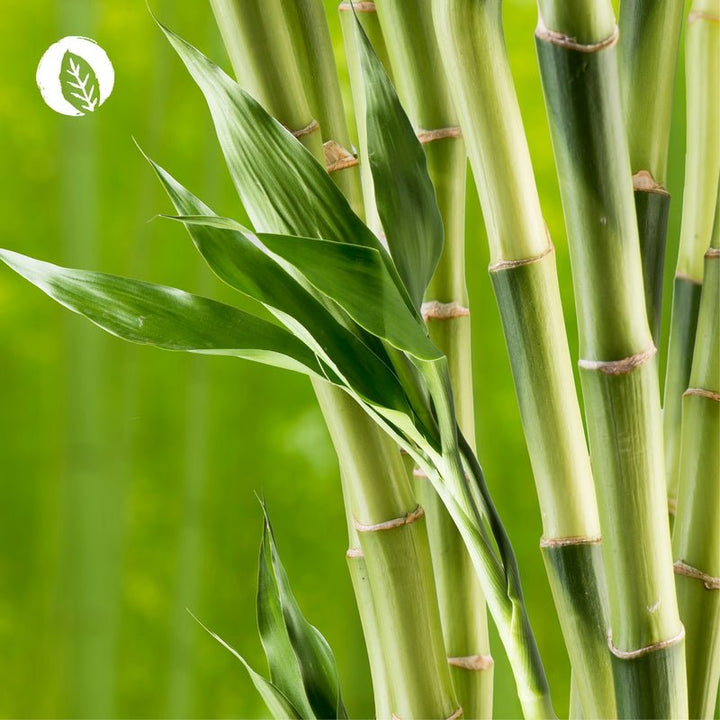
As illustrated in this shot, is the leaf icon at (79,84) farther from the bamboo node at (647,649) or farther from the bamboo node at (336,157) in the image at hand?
the bamboo node at (647,649)

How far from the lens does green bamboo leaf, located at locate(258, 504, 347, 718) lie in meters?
0.50

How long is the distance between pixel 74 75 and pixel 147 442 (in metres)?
0.40

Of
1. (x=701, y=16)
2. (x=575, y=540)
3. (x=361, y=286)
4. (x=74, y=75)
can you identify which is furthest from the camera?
(x=74, y=75)

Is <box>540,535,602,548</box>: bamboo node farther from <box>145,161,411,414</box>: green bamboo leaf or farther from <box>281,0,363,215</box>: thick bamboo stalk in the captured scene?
<box>281,0,363,215</box>: thick bamboo stalk

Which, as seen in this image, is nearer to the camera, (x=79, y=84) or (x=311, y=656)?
(x=311, y=656)

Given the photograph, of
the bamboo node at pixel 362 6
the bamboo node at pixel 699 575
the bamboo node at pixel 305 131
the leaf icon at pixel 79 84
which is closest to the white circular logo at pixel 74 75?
the leaf icon at pixel 79 84

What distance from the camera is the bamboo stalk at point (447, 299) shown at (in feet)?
1.41

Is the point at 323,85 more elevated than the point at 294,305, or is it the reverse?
the point at 323,85

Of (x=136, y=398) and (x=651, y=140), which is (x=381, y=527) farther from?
(x=136, y=398)

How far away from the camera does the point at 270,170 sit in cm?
34

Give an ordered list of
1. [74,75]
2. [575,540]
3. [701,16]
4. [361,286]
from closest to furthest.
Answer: [361,286] → [575,540] → [701,16] → [74,75]

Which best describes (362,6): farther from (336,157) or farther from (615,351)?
(615,351)

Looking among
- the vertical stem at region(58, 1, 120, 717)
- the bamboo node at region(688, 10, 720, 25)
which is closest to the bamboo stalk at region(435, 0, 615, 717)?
the bamboo node at region(688, 10, 720, 25)

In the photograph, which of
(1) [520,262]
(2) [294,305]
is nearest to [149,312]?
(2) [294,305]
